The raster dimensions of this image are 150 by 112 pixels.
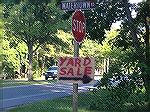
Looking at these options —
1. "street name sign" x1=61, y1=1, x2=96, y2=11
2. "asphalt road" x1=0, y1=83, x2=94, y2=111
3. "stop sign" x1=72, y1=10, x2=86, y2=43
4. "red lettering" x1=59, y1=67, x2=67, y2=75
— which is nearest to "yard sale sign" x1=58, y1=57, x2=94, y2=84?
"red lettering" x1=59, y1=67, x2=67, y2=75

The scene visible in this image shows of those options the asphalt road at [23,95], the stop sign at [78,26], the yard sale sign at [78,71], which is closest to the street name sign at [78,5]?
the stop sign at [78,26]

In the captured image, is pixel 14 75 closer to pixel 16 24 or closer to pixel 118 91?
pixel 16 24

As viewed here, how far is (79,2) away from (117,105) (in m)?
6.36

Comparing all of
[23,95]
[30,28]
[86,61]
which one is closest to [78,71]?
[86,61]

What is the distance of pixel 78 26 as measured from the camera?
655 centimetres

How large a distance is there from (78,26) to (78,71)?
2.24ft

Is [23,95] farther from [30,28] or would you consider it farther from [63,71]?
[63,71]

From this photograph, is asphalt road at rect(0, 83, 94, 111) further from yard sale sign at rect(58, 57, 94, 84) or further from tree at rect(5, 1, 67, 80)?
tree at rect(5, 1, 67, 80)

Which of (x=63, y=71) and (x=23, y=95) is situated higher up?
(x=63, y=71)

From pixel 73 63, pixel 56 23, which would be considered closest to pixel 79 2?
pixel 73 63

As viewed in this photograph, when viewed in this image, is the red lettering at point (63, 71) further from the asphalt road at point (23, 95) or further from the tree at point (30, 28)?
the tree at point (30, 28)

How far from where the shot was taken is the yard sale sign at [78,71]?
6434 millimetres

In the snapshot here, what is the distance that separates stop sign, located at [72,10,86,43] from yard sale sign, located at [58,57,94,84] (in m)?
0.33

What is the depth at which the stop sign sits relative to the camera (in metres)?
6.46
